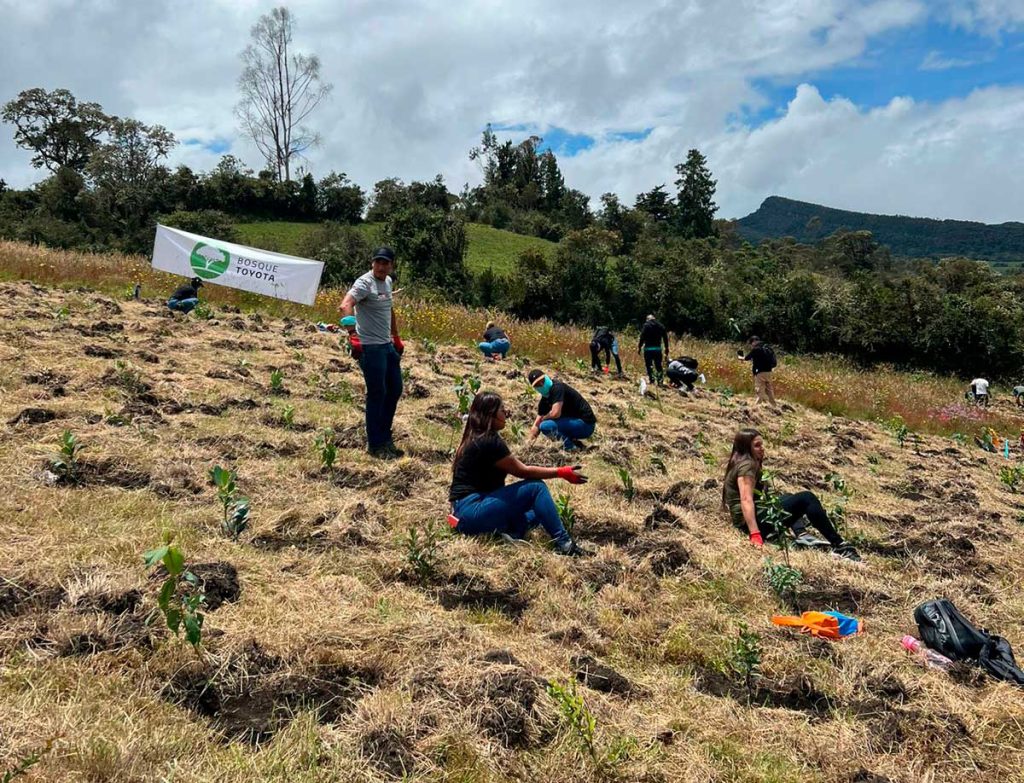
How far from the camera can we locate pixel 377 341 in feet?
19.1

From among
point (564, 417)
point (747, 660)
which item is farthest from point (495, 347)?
point (747, 660)

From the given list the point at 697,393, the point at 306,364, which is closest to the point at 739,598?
the point at 306,364

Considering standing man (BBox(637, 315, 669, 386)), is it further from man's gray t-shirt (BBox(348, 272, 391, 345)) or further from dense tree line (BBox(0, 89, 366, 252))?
dense tree line (BBox(0, 89, 366, 252))

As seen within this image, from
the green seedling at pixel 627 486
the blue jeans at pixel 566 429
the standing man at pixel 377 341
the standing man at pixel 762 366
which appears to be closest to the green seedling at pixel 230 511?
the standing man at pixel 377 341

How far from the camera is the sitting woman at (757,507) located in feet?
16.4

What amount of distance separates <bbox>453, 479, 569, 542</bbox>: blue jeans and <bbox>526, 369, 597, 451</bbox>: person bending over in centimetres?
Answer: 294

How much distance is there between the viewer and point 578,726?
234cm

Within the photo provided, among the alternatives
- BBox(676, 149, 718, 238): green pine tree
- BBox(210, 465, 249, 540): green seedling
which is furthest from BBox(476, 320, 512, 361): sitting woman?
BBox(676, 149, 718, 238): green pine tree

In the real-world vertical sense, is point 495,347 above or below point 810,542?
above

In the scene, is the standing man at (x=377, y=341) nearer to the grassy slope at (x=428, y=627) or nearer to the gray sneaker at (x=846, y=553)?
the grassy slope at (x=428, y=627)

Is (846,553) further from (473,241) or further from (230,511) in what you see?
(473,241)

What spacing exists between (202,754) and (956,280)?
48584mm

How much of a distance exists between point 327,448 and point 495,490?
60.4 inches

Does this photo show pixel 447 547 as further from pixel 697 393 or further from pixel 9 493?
pixel 697 393
